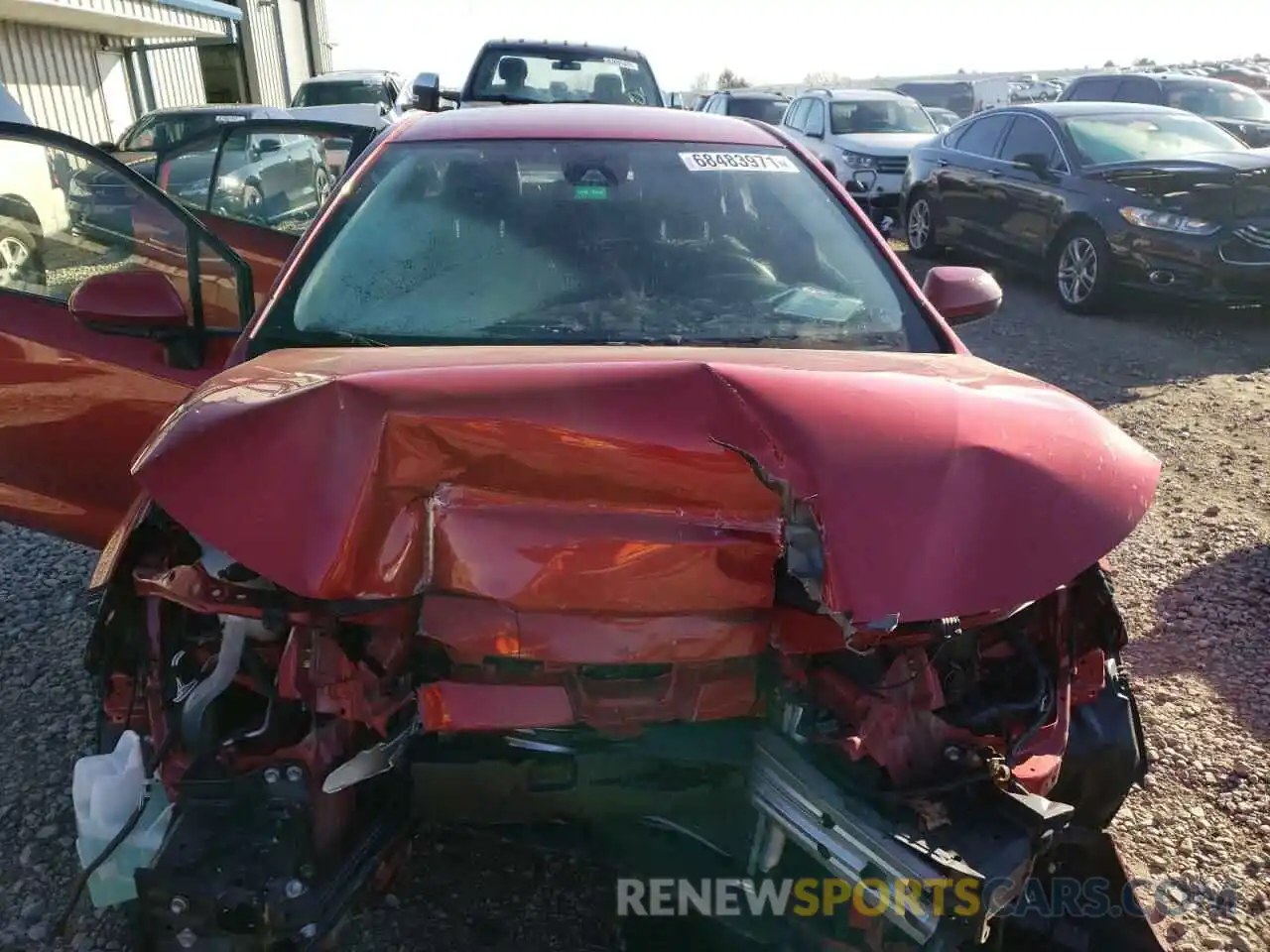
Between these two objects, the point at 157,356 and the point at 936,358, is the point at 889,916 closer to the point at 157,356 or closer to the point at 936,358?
the point at 936,358

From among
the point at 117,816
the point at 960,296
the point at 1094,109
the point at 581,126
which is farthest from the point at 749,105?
the point at 117,816

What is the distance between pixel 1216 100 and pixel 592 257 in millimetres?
11349

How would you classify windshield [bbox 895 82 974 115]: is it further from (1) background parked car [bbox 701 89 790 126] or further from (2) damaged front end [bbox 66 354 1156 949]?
(2) damaged front end [bbox 66 354 1156 949]

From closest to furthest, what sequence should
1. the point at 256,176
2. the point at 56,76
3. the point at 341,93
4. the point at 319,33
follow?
the point at 256,176, the point at 56,76, the point at 341,93, the point at 319,33

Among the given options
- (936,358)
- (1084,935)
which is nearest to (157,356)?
(936,358)

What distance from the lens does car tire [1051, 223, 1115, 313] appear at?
318 inches

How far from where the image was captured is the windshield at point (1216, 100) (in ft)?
36.0

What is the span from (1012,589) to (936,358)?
826mm

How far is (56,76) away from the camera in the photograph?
16.1m

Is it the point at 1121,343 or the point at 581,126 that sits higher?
the point at 581,126

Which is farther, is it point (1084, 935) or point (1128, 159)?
point (1128, 159)

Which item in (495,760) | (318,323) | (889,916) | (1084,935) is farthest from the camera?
(318,323)

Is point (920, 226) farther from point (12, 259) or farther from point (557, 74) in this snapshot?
point (12, 259)

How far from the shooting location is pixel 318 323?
8.21 ft
